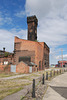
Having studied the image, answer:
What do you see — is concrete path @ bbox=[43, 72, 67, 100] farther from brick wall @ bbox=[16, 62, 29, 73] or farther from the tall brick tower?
the tall brick tower

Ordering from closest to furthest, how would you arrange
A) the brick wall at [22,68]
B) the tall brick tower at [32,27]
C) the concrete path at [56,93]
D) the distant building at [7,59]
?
1. the concrete path at [56,93]
2. the brick wall at [22,68]
3. the distant building at [7,59]
4. the tall brick tower at [32,27]

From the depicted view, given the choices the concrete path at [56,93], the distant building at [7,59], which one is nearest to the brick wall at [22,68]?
the distant building at [7,59]

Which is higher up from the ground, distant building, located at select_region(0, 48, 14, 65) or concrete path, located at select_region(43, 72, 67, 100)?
distant building, located at select_region(0, 48, 14, 65)

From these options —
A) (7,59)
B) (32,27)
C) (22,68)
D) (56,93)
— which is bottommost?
(22,68)

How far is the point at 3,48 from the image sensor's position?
155 feet

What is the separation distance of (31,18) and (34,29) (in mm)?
5397

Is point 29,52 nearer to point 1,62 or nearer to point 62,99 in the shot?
point 1,62

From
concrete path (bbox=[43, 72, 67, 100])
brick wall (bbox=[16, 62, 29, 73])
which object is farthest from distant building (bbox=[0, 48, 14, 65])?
concrete path (bbox=[43, 72, 67, 100])

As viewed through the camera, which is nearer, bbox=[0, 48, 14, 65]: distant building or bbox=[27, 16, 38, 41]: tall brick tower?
bbox=[0, 48, 14, 65]: distant building

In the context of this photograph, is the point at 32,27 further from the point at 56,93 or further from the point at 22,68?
the point at 56,93

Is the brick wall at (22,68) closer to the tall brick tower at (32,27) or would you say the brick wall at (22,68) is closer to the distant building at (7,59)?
the distant building at (7,59)

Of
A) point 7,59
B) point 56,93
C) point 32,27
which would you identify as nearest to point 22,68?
point 7,59

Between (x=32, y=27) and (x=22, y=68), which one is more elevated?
(x=32, y=27)

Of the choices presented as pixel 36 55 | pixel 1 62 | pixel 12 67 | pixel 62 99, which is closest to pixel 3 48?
pixel 1 62
